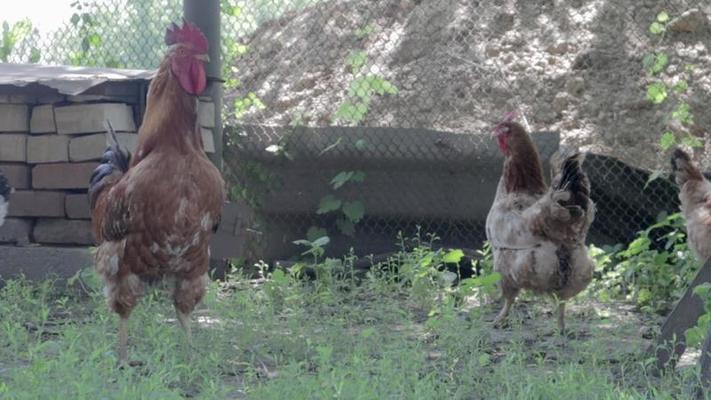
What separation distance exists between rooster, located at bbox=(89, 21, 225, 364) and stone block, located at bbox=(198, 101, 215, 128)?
7.36ft

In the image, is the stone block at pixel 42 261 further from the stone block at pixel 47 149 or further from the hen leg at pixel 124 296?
the hen leg at pixel 124 296

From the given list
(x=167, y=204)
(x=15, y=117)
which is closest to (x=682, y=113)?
(x=167, y=204)

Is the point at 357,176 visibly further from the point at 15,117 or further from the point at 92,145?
the point at 15,117

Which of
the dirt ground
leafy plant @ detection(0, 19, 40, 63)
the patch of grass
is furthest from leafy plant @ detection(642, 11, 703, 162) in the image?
leafy plant @ detection(0, 19, 40, 63)

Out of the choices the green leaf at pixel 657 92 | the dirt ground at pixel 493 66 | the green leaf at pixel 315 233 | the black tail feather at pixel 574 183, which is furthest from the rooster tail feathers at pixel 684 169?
the green leaf at pixel 315 233

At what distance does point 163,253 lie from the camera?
18.1 ft

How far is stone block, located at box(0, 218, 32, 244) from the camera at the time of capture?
25.1 feet

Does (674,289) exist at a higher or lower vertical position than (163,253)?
lower

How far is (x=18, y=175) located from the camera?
25.3 feet

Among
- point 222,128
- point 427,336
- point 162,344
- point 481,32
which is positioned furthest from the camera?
point 481,32

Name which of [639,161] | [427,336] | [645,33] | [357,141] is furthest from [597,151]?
[427,336]

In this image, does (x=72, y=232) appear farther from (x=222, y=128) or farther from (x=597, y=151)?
(x=597, y=151)

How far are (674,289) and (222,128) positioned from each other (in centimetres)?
348

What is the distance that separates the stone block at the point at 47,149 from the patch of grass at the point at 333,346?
0.89 m
